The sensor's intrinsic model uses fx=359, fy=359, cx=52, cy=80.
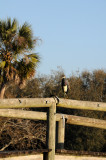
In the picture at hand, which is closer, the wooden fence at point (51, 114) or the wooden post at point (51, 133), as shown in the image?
the wooden fence at point (51, 114)

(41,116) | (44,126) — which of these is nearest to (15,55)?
(44,126)

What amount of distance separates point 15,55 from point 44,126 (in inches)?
169

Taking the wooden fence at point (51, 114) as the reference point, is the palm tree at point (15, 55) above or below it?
above

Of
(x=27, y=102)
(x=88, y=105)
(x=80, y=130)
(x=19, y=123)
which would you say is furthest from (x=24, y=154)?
(x=80, y=130)

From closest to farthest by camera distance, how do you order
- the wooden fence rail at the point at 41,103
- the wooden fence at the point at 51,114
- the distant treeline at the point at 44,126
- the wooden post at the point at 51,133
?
the wooden fence rail at the point at 41,103, the wooden fence at the point at 51,114, the wooden post at the point at 51,133, the distant treeline at the point at 44,126

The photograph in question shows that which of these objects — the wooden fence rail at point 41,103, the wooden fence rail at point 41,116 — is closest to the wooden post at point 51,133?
the wooden fence rail at point 41,103

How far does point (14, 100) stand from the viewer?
526 centimetres

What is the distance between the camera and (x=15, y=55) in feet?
60.3

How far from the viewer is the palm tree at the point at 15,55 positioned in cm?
1789

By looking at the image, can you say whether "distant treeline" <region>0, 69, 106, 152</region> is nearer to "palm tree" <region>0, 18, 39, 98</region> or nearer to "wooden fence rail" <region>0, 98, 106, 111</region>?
"palm tree" <region>0, 18, 39, 98</region>

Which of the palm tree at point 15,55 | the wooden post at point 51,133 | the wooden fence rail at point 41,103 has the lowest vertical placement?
the wooden post at point 51,133

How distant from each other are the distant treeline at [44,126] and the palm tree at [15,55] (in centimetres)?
206

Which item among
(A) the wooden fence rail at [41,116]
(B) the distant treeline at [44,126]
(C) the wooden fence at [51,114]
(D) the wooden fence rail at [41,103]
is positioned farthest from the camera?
(B) the distant treeline at [44,126]

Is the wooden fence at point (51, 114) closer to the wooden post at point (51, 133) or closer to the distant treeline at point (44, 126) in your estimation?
the wooden post at point (51, 133)
